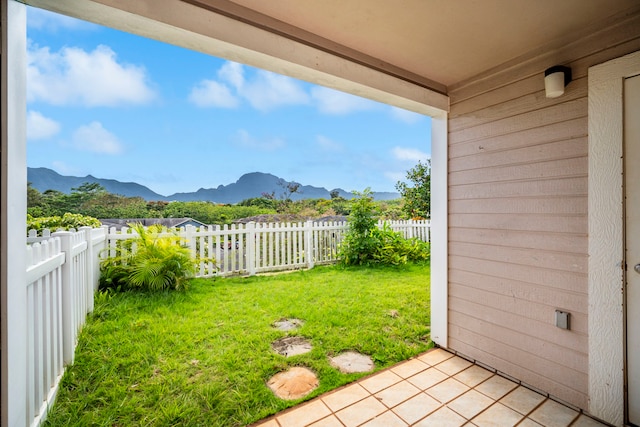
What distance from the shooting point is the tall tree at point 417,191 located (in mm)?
9234

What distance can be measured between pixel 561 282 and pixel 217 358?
254 cm

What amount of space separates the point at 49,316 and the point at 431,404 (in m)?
2.42

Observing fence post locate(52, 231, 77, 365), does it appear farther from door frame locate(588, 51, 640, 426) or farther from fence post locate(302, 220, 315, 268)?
fence post locate(302, 220, 315, 268)

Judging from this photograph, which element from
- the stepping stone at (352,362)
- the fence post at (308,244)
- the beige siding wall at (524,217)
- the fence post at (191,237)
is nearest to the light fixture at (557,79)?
the beige siding wall at (524,217)

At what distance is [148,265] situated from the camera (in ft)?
11.8

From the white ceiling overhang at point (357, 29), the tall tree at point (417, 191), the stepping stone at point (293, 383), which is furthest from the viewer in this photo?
the tall tree at point (417, 191)

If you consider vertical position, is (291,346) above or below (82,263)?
below

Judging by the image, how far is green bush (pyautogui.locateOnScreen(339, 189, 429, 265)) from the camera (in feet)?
18.4

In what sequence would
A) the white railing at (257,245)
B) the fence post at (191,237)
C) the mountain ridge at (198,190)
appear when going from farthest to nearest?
the mountain ridge at (198,190) → the white railing at (257,245) → the fence post at (191,237)

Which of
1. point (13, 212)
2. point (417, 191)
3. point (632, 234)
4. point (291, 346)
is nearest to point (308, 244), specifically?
point (291, 346)

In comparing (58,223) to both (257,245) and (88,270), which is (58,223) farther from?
(257,245)

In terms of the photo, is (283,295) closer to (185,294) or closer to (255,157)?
(185,294)

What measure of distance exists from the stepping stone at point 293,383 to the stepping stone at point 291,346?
221mm

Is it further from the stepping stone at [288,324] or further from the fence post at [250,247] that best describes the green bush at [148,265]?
the stepping stone at [288,324]
